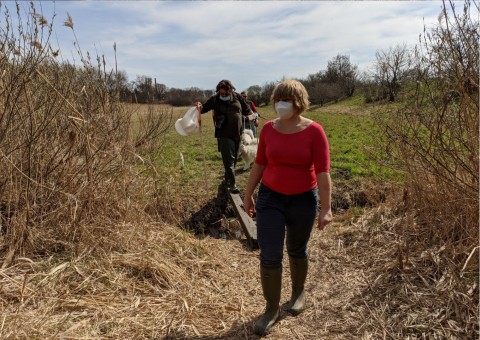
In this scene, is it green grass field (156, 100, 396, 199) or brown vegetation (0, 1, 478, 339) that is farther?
green grass field (156, 100, 396, 199)

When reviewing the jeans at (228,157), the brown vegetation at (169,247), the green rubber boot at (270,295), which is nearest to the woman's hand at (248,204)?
the green rubber boot at (270,295)

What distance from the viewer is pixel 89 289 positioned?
10.6 feet

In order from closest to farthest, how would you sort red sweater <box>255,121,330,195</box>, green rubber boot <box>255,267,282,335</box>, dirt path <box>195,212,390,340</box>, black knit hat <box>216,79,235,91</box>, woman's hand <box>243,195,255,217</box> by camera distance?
red sweater <box>255,121,330,195</box>, green rubber boot <box>255,267,282,335</box>, dirt path <box>195,212,390,340</box>, woman's hand <box>243,195,255,217</box>, black knit hat <box>216,79,235,91</box>

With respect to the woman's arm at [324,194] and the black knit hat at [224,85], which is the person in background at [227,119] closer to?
the black knit hat at [224,85]

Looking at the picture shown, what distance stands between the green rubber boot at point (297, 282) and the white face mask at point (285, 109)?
1182 mm

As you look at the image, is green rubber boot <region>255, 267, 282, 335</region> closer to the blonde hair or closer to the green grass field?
the blonde hair

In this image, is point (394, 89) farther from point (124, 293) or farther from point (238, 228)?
point (124, 293)

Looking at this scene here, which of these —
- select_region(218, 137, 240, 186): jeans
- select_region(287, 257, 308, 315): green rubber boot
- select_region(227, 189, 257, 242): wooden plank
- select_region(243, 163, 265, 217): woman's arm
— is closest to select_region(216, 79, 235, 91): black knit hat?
select_region(218, 137, 240, 186): jeans

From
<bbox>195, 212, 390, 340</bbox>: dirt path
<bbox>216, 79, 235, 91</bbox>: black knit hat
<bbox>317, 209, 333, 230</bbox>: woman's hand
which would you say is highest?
<bbox>216, 79, 235, 91</bbox>: black knit hat

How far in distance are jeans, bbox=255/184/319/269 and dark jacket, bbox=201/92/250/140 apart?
139 inches

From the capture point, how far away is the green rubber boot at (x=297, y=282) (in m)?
3.17

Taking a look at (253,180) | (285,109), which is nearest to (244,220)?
(253,180)

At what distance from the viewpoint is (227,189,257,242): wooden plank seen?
504 centimetres

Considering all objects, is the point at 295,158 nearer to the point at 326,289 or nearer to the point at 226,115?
the point at 326,289
